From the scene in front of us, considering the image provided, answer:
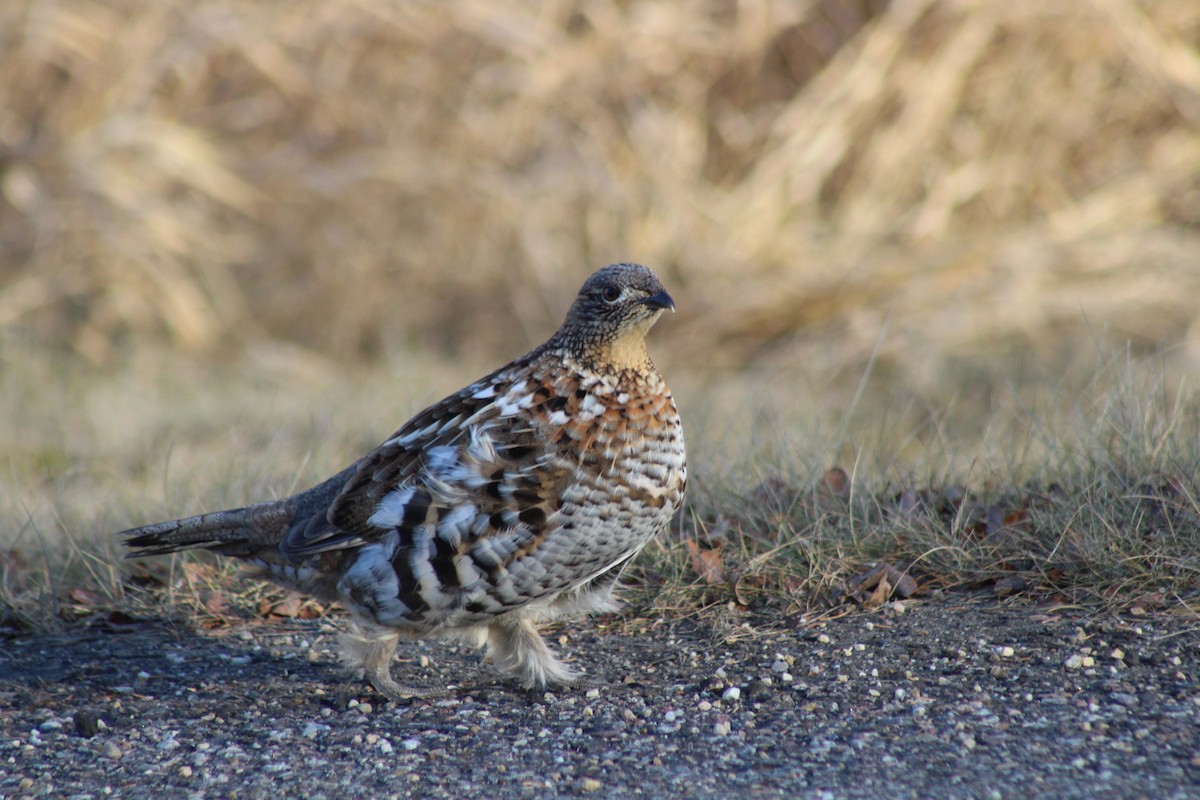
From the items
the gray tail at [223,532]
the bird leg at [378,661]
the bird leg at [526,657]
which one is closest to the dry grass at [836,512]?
the gray tail at [223,532]

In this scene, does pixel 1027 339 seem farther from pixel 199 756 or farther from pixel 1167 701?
pixel 199 756

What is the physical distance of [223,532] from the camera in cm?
468

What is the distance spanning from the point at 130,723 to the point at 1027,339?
678 centimetres

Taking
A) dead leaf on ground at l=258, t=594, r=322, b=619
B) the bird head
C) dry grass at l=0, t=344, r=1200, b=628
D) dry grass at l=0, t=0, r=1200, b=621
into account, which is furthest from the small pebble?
dry grass at l=0, t=0, r=1200, b=621

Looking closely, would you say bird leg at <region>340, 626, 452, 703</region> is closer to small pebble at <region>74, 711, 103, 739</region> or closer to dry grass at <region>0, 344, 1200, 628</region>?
small pebble at <region>74, 711, 103, 739</region>

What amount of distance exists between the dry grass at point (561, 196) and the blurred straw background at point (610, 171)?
0.08 ft

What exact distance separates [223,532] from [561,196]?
5.61m

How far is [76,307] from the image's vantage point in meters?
10.5

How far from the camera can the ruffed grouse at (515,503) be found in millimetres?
4113

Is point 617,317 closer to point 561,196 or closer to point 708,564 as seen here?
point 708,564

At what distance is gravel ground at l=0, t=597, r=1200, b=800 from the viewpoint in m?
3.53

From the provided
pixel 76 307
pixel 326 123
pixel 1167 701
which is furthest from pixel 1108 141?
pixel 76 307

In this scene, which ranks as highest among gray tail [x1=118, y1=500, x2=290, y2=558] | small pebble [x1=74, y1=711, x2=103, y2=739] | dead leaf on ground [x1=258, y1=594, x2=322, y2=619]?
gray tail [x1=118, y1=500, x2=290, y2=558]

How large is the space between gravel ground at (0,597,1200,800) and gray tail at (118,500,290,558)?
0.42 m
